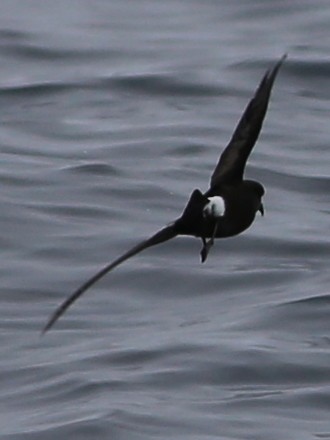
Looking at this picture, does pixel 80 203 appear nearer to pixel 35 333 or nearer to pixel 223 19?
pixel 35 333

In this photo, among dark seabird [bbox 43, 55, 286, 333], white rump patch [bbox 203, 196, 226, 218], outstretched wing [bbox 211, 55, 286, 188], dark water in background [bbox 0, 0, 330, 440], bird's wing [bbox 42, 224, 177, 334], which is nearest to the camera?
bird's wing [bbox 42, 224, 177, 334]

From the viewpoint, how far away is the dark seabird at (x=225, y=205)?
25.9 ft

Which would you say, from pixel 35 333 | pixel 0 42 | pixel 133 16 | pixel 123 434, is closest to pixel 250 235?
pixel 35 333

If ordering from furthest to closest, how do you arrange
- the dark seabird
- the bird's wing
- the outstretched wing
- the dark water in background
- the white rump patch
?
the dark water in background
the outstretched wing
the white rump patch
the dark seabird
the bird's wing

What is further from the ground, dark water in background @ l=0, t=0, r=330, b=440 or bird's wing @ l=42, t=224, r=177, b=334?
bird's wing @ l=42, t=224, r=177, b=334

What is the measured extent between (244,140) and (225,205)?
73cm

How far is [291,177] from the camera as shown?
1783 centimetres

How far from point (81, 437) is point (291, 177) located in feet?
21.8

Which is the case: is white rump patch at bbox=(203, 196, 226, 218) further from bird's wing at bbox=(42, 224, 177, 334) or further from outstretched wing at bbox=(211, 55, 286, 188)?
outstretched wing at bbox=(211, 55, 286, 188)

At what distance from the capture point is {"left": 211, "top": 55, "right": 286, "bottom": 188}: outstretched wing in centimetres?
889

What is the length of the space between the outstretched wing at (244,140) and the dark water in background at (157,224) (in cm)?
297

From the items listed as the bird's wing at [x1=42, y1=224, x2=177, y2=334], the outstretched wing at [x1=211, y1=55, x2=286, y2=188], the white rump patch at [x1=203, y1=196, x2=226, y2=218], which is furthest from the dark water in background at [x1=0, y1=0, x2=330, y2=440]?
the bird's wing at [x1=42, y1=224, x2=177, y2=334]

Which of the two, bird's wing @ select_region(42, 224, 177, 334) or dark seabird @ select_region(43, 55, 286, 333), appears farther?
dark seabird @ select_region(43, 55, 286, 333)

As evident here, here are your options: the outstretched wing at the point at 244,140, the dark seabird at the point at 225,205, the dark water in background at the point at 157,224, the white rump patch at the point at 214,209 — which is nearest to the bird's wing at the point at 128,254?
the dark seabird at the point at 225,205
